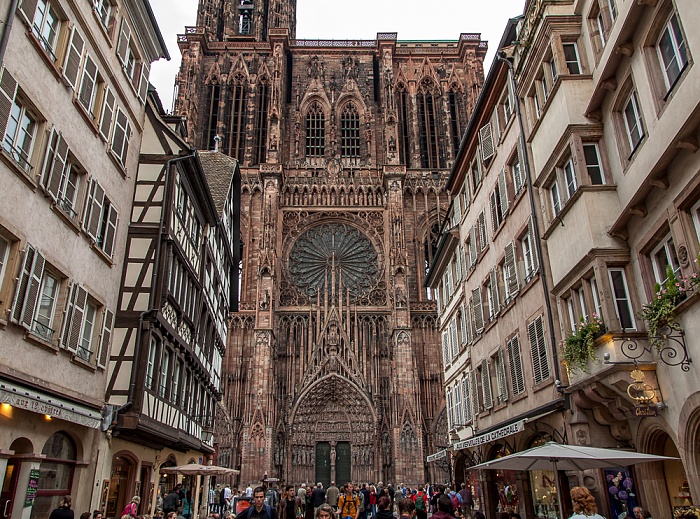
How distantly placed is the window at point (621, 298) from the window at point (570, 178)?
6.74 ft

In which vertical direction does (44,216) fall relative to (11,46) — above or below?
below

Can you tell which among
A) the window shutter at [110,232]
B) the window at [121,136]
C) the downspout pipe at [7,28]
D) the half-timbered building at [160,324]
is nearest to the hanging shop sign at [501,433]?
the half-timbered building at [160,324]

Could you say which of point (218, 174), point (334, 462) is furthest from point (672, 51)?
point (334, 462)

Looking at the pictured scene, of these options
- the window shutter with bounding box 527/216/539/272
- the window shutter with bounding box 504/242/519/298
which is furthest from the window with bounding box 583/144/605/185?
the window shutter with bounding box 504/242/519/298

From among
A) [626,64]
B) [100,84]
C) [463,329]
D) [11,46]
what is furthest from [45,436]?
[463,329]

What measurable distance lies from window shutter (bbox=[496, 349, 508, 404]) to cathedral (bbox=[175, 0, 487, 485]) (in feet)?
64.5

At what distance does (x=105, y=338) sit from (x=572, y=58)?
1171cm

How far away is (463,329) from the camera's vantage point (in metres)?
21.8

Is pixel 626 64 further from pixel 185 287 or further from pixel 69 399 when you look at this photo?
pixel 185 287

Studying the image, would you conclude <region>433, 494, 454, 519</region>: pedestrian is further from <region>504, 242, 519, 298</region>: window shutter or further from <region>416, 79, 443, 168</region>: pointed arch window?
<region>416, 79, 443, 168</region>: pointed arch window

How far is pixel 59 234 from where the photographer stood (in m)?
11.6

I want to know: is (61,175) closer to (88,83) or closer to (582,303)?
(88,83)

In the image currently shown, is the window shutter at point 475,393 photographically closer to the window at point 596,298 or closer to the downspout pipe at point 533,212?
the downspout pipe at point 533,212

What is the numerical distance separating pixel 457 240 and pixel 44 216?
15.2 m
